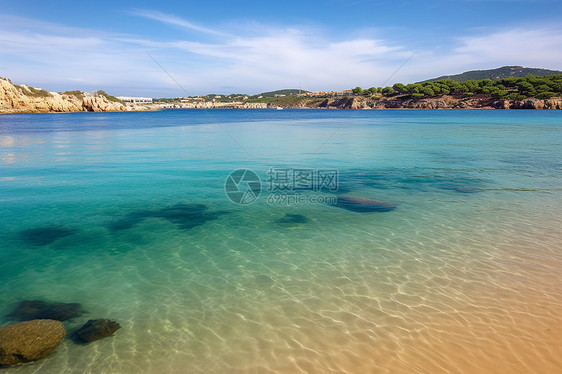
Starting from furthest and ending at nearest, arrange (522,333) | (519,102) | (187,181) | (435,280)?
(519,102) < (187,181) < (435,280) < (522,333)

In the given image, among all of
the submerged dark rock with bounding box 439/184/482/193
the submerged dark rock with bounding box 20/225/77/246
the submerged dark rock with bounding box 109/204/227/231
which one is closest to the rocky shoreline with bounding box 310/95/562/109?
the submerged dark rock with bounding box 439/184/482/193

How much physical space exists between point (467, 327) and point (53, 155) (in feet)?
110

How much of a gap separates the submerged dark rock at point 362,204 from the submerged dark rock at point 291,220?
7.21ft

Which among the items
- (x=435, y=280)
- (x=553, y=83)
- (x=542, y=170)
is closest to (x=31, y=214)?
(x=435, y=280)

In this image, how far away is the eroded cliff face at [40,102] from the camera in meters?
140

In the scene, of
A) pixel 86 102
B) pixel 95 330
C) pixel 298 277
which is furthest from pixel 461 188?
pixel 86 102

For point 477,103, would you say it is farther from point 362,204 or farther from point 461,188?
point 362,204

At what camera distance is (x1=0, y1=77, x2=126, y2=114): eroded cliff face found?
140125 millimetres

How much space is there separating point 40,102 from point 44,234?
595ft

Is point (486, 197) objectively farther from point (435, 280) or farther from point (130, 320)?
point (130, 320)

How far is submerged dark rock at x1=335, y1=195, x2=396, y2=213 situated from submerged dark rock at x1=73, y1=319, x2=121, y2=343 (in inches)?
384

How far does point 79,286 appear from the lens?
7922mm

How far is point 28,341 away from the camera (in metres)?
5.63

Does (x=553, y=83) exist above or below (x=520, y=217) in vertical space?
above
